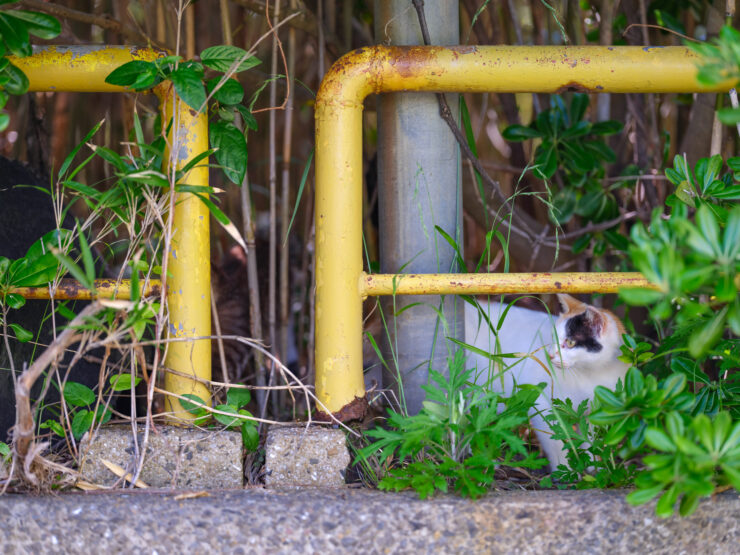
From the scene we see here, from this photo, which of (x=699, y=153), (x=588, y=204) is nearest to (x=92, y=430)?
(x=588, y=204)

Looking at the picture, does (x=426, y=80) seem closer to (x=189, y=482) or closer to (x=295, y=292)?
(x=189, y=482)

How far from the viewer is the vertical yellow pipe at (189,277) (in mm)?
1122

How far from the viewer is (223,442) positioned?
110cm

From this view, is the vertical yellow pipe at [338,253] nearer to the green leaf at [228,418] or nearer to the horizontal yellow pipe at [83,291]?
the green leaf at [228,418]

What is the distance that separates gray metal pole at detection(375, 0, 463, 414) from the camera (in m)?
1.29

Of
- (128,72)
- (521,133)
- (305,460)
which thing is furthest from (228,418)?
(521,133)

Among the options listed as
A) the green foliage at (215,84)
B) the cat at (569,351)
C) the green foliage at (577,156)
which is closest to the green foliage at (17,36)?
the green foliage at (215,84)

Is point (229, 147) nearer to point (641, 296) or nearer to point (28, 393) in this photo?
point (28, 393)

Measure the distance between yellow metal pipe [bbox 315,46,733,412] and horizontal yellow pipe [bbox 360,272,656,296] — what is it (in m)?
0.09

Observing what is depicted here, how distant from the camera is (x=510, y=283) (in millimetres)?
1115

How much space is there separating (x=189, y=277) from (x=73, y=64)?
14.8 inches

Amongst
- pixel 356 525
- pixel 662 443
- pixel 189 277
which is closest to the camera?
pixel 662 443

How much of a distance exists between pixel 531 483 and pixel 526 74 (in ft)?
2.19

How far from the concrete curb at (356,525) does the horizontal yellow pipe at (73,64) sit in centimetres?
62
